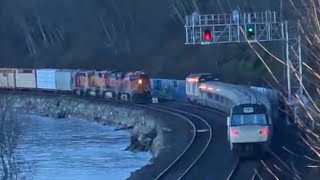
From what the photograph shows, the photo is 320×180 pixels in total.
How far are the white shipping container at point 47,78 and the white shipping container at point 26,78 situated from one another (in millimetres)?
712

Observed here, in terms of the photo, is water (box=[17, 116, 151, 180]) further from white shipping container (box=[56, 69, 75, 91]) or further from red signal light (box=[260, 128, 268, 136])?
red signal light (box=[260, 128, 268, 136])

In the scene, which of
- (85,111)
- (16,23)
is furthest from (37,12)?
(85,111)

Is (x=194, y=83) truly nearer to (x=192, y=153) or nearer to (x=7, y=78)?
(x=192, y=153)

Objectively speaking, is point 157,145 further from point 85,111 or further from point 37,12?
point 37,12

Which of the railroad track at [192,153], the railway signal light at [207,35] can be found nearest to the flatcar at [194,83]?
the railroad track at [192,153]

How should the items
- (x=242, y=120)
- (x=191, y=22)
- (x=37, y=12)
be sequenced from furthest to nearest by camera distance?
1. (x=37, y=12)
2. (x=191, y=22)
3. (x=242, y=120)

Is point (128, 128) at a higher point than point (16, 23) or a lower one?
lower

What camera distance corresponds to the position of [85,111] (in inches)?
2958

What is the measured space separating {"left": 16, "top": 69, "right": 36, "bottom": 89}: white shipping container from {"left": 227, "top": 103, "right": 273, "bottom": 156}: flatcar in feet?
182

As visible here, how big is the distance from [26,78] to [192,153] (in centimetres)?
5380

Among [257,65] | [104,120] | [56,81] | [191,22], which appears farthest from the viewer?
[56,81]

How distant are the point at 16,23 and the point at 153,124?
60394 millimetres

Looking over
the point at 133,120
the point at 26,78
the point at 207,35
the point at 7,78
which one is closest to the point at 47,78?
the point at 26,78

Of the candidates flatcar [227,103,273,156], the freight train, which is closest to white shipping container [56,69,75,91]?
the freight train
